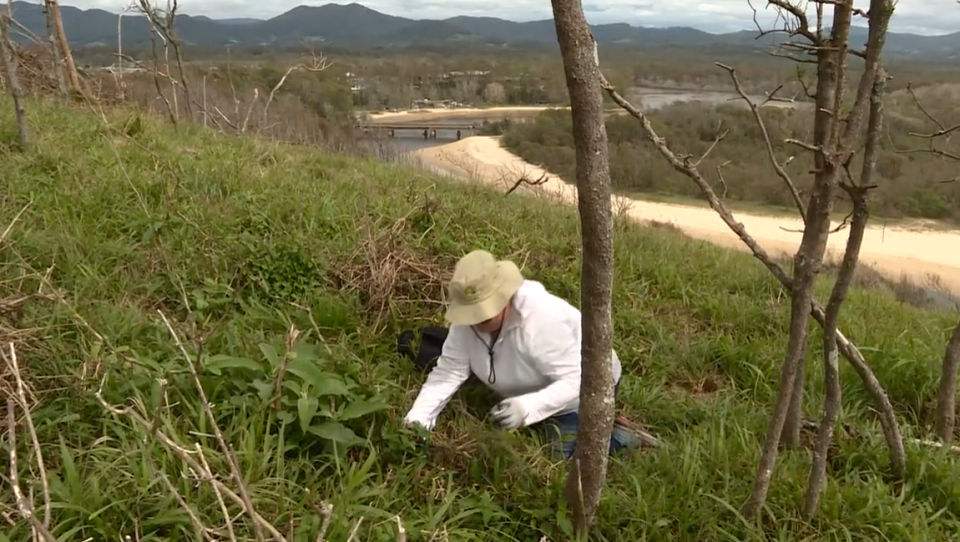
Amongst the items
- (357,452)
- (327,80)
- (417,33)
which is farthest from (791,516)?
(417,33)

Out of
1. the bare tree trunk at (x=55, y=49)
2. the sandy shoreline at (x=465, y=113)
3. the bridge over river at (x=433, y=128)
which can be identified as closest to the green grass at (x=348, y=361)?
the bare tree trunk at (x=55, y=49)

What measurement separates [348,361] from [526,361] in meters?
0.70

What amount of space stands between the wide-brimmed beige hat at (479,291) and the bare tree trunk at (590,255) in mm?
698

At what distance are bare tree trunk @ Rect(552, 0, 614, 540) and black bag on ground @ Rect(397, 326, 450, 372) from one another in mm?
1090

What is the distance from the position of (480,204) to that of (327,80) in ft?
75.4

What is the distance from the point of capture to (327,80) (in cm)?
2705

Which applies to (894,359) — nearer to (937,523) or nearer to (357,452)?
(937,523)

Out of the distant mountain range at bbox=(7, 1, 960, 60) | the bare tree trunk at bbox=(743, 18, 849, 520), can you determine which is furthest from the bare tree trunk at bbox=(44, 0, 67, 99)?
the distant mountain range at bbox=(7, 1, 960, 60)

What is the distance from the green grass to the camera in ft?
7.39

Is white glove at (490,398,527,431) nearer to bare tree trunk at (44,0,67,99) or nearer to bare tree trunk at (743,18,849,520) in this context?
bare tree trunk at (743,18,849,520)

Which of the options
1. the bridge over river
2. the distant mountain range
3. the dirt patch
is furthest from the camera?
the distant mountain range

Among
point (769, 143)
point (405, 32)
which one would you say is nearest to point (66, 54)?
point (769, 143)

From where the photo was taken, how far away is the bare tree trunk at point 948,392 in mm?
2986

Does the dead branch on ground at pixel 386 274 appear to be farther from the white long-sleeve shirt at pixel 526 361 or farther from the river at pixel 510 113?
the river at pixel 510 113
